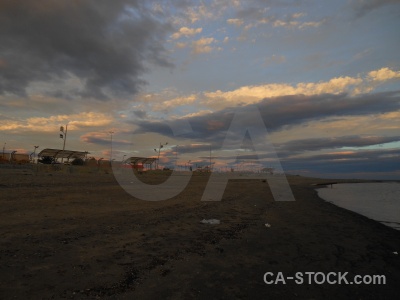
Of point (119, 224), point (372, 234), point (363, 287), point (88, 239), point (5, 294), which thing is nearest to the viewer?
point (5, 294)

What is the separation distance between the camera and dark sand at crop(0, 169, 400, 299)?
5203mm

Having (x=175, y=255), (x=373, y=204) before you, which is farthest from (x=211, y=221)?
(x=373, y=204)

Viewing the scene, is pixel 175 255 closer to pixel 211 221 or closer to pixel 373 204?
pixel 211 221

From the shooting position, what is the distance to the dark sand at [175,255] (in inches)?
205

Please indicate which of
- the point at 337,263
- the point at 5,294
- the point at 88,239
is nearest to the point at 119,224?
the point at 88,239

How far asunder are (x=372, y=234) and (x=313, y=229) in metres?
2.28

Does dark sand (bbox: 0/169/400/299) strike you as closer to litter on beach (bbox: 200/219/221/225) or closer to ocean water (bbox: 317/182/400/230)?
litter on beach (bbox: 200/219/221/225)

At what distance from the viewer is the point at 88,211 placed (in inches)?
492

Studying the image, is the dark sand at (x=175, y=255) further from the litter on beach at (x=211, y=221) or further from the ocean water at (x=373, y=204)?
the ocean water at (x=373, y=204)

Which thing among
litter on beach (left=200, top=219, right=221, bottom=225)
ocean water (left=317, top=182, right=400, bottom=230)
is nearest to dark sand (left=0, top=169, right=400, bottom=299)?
litter on beach (left=200, top=219, right=221, bottom=225)

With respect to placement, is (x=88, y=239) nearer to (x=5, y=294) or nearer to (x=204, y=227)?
(x=5, y=294)

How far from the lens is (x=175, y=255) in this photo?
7125 millimetres

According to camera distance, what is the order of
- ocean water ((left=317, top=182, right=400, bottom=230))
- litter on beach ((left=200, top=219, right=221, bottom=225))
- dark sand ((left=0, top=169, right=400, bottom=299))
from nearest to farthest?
dark sand ((left=0, top=169, right=400, bottom=299)) < litter on beach ((left=200, top=219, right=221, bottom=225)) < ocean water ((left=317, top=182, right=400, bottom=230))

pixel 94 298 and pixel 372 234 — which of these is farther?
pixel 372 234
